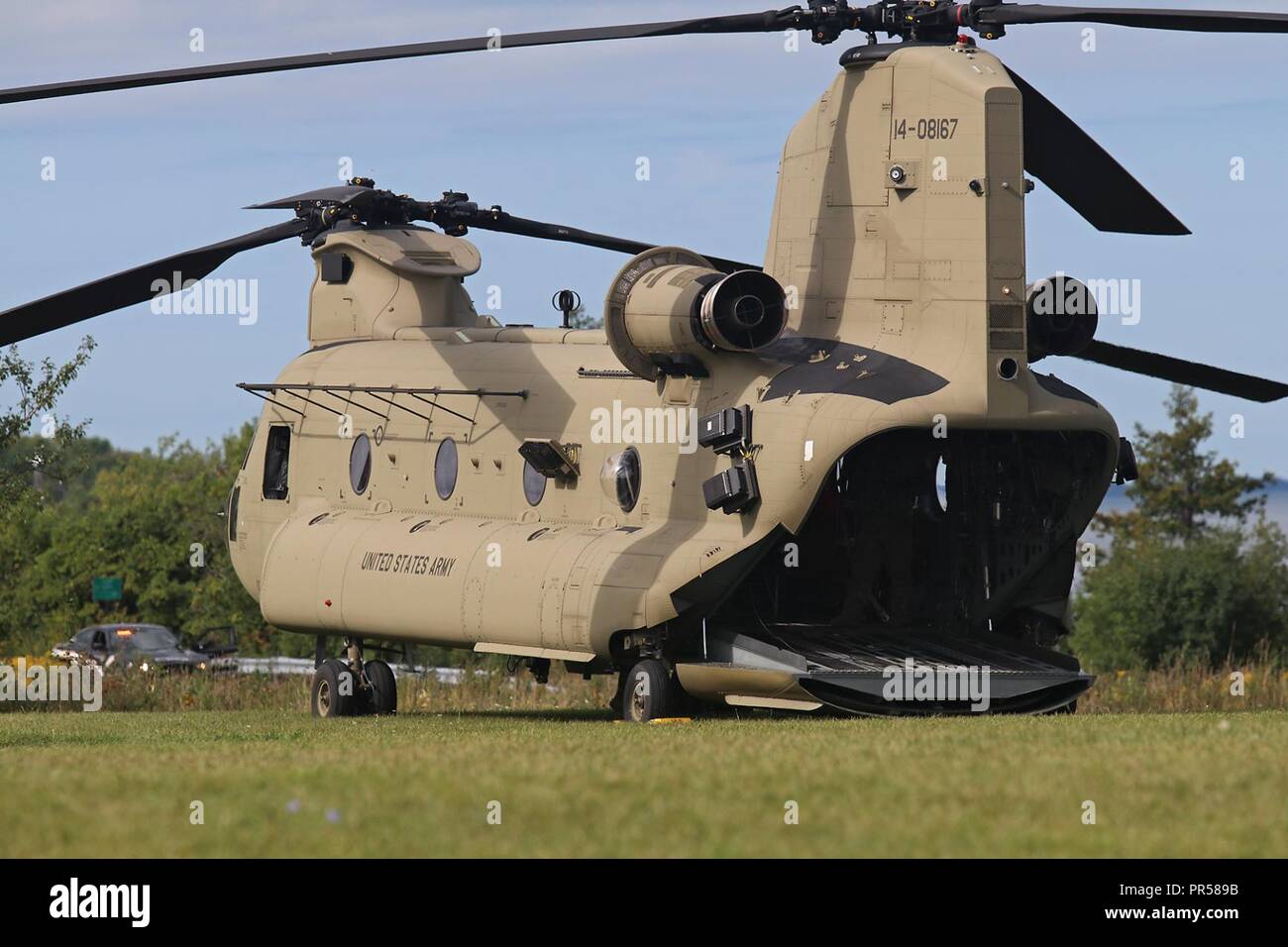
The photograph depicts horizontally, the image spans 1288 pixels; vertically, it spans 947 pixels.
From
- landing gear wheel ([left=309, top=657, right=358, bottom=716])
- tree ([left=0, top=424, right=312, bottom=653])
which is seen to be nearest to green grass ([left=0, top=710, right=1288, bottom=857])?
landing gear wheel ([left=309, top=657, right=358, bottom=716])

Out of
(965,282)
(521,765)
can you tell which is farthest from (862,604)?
(521,765)

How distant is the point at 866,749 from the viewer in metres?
15.5

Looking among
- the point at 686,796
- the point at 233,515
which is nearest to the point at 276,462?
the point at 233,515

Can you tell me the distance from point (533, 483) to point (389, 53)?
6679 mm

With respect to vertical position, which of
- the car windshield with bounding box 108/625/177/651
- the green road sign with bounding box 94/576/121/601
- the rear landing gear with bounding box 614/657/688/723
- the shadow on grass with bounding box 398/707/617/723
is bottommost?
the shadow on grass with bounding box 398/707/617/723

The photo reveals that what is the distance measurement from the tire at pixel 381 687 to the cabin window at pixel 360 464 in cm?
241

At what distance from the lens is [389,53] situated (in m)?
20.3

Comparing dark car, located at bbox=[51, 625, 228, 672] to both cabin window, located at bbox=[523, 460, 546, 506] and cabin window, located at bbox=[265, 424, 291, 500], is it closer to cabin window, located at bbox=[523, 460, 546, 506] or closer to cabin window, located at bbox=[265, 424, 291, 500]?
cabin window, located at bbox=[265, 424, 291, 500]

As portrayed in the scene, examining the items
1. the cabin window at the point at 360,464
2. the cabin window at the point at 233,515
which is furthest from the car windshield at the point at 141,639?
the cabin window at the point at 360,464

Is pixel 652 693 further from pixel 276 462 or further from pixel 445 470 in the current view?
pixel 276 462

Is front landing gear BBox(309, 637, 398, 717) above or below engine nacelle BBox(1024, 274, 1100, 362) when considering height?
below

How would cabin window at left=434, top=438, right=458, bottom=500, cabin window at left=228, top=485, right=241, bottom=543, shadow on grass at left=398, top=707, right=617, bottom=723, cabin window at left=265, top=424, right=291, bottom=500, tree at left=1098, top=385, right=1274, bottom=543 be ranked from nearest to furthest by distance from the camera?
shadow on grass at left=398, top=707, right=617, bottom=723, cabin window at left=434, top=438, right=458, bottom=500, cabin window at left=265, top=424, right=291, bottom=500, cabin window at left=228, top=485, right=241, bottom=543, tree at left=1098, top=385, right=1274, bottom=543

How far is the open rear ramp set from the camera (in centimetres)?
2123

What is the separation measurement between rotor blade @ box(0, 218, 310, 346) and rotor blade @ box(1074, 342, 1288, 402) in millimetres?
11354
